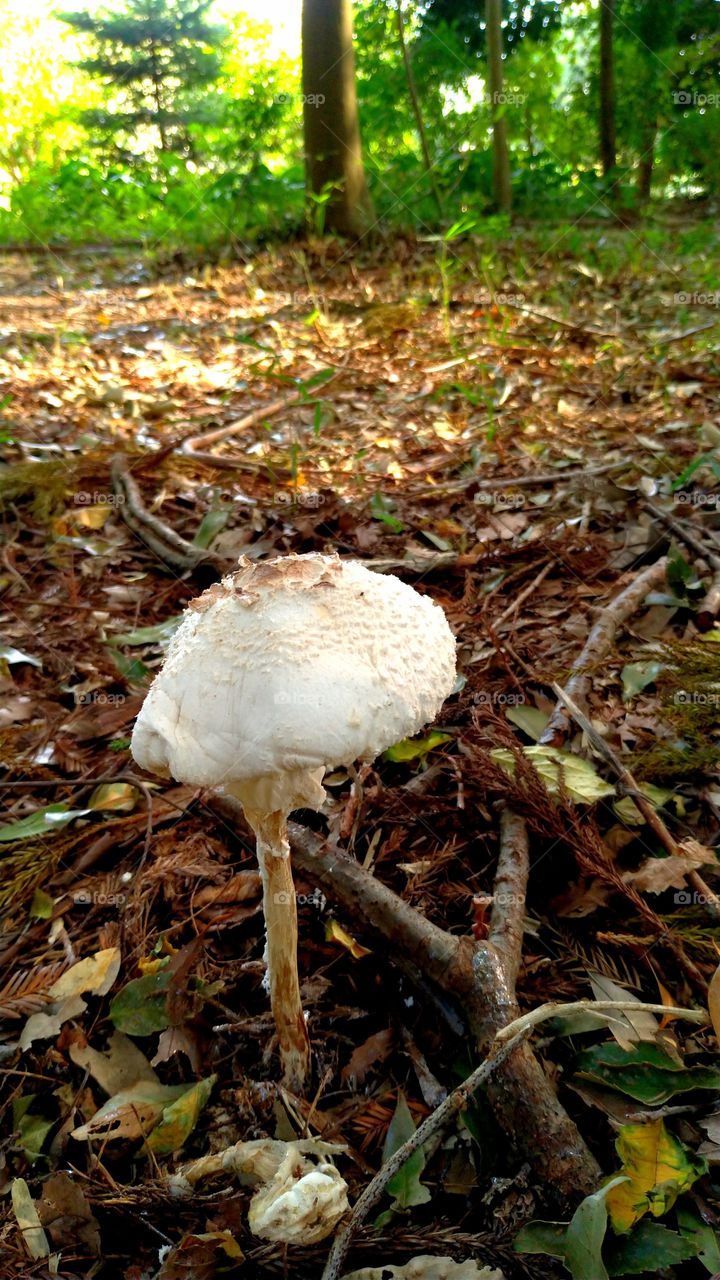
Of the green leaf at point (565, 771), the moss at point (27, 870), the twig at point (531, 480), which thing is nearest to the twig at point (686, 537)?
the twig at point (531, 480)

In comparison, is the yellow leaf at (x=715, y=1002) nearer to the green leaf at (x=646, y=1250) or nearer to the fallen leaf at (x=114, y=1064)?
the green leaf at (x=646, y=1250)

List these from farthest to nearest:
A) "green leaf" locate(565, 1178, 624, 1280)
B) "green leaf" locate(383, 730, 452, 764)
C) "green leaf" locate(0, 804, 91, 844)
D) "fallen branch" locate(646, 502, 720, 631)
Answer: "fallen branch" locate(646, 502, 720, 631)
"green leaf" locate(383, 730, 452, 764)
"green leaf" locate(0, 804, 91, 844)
"green leaf" locate(565, 1178, 624, 1280)

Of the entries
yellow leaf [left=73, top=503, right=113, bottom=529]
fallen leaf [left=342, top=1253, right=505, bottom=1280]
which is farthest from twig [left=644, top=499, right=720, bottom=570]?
yellow leaf [left=73, top=503, right=113, bottom=529]

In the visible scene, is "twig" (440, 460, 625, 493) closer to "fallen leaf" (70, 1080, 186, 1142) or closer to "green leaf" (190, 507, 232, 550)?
"green leaf" (190, 507, 232, 550)

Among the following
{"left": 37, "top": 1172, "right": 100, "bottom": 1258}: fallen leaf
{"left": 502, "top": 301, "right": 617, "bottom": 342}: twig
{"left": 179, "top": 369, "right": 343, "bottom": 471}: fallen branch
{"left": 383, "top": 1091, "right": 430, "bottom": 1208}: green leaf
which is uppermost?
{"left": 502, "top": 301, "right": 617, "bottom": 342}: twig

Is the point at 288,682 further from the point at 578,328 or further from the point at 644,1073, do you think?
the point at 578,328

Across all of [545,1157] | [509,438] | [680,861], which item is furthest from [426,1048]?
[509,438]

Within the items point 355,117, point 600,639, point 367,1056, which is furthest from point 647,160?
point 367,1056
